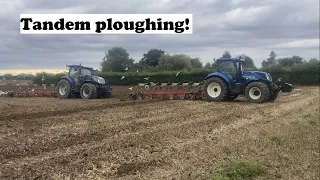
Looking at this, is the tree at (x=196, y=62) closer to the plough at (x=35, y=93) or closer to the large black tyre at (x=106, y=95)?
the plough at (x=35, y=93)

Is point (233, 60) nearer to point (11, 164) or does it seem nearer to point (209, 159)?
point (209, 159)

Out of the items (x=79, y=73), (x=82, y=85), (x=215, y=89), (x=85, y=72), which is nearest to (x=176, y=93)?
(x=215, y=89)

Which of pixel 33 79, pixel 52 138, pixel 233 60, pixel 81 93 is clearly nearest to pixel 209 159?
pixel 52 138

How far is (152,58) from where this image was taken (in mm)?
73938

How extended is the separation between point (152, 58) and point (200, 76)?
110 feet

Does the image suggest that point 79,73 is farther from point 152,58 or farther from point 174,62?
point 152,58

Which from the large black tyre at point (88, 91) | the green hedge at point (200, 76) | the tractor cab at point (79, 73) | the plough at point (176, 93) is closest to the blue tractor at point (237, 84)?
the plough at point (176, 93)

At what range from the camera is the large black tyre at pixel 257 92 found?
1808cm

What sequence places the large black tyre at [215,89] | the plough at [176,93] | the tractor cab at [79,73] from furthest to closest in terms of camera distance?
1. the tractor cab at [79,73]
2. the plough at [176,93]
3. the large black tyre at [215,89]

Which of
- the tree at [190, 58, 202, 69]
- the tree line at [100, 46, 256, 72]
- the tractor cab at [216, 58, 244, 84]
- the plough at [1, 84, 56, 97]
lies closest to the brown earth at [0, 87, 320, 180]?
the tractor cab at [216, 58, 244, 84]

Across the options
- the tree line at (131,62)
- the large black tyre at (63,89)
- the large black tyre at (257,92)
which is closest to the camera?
the large black tyre at (257,92)

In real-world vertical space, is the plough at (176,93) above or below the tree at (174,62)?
below

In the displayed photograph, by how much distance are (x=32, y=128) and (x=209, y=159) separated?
4.67 metres

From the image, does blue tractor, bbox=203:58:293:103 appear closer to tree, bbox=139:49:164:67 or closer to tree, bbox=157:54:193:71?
tree, bbox=157:54:193:71
